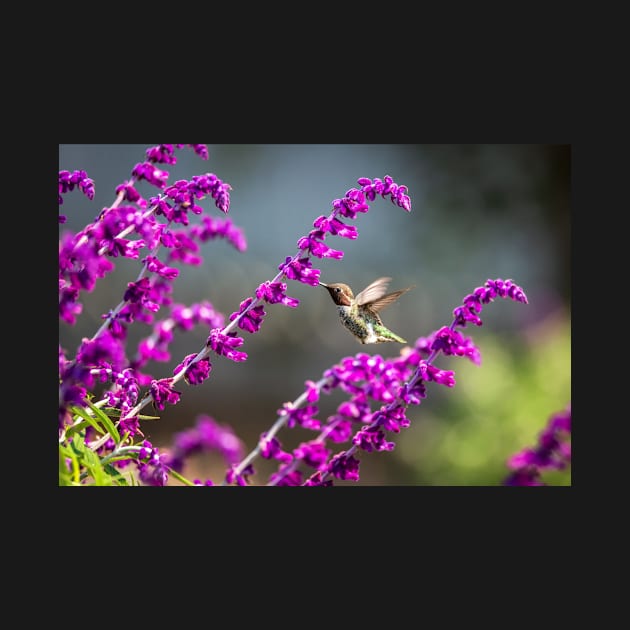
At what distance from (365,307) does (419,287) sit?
2596 millimetres

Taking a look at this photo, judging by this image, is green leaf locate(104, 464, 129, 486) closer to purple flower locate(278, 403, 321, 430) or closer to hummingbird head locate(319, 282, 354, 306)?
purple flower locate(278, 403, 321, 430)

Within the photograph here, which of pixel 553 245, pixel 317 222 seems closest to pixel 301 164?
pixel 317 222

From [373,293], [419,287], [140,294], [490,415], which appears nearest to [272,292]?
[140,294]

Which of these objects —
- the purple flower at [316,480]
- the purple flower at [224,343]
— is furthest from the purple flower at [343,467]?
the purple flower at [224,343]

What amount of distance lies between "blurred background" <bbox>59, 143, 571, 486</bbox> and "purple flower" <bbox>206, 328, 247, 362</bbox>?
152 centimetres

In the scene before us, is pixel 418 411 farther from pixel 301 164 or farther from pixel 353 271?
pixel 301 164

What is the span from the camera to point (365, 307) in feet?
9.37

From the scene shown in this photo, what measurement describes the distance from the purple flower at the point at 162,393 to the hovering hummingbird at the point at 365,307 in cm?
86

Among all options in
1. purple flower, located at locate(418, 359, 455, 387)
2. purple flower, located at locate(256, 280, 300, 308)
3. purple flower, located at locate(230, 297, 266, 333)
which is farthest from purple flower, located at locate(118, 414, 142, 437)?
purple flower, located at locate(418, 359, 455, 387)

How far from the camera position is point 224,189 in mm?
2143

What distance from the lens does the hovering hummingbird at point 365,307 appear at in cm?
276

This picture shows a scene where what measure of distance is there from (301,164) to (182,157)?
910mm

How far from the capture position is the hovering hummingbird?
2.76 metres

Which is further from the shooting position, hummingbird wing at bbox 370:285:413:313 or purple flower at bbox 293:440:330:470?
hummingbird wing at bbox 370:285:413:313
